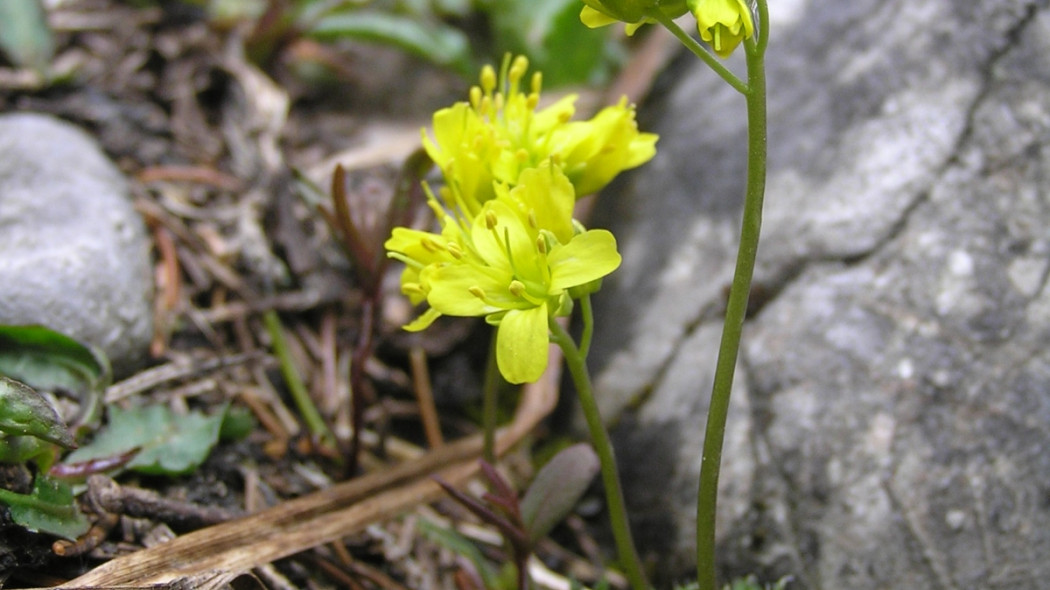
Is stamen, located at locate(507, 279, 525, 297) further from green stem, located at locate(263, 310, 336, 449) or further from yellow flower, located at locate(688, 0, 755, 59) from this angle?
green stem, located at locate(263, 310, 336, 449)

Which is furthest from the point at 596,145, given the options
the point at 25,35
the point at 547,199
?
the point at 25,35

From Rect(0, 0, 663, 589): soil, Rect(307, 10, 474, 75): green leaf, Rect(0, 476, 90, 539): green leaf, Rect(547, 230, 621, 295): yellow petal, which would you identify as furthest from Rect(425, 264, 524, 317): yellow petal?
Rect(307, 10, 474, 75): green leaf

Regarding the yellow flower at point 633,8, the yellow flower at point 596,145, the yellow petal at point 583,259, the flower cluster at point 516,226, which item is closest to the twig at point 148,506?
the flower cluster at point 516,226

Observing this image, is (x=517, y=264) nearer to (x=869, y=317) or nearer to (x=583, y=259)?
(x=583, y=259)

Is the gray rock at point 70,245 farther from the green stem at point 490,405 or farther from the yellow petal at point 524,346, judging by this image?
the yellow petal at point 524,346

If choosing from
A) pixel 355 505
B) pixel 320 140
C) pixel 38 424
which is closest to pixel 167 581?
pixel 38 424
